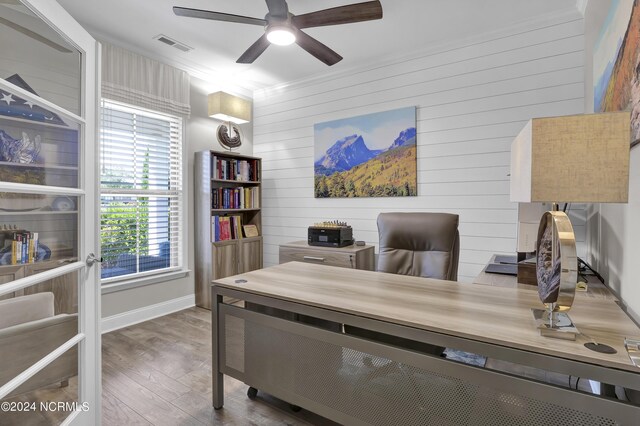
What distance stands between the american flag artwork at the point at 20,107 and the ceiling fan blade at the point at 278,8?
4.50 ft

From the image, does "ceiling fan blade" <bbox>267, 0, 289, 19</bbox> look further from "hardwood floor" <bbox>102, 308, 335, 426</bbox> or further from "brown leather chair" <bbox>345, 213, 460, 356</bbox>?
"hardwood floor" <bbox>102, 308, 335, 426</bbox>

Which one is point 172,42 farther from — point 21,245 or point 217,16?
point 21,245

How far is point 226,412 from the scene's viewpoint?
6.17 feet

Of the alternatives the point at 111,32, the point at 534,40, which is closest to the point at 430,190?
the point at 534,40

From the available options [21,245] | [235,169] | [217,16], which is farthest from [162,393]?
[235,169]

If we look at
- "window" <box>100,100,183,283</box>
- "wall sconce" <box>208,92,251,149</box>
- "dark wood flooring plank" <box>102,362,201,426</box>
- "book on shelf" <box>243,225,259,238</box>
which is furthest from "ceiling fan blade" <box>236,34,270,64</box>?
"dark wood flooring plank" <box>102,362,201,426</box>

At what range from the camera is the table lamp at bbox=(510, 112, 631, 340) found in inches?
37.8

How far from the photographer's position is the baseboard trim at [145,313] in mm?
3078

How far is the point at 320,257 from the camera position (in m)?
3.42

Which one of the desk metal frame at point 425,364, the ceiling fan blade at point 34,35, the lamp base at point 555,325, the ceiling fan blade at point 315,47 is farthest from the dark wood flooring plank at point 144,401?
the ceiling fan blade at point 315,47

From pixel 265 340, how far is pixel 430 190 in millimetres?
2373

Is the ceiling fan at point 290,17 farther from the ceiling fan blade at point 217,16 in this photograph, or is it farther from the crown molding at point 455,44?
the crown molding at point 455,44

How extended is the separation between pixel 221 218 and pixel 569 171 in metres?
3.42

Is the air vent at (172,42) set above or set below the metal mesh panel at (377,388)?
above
